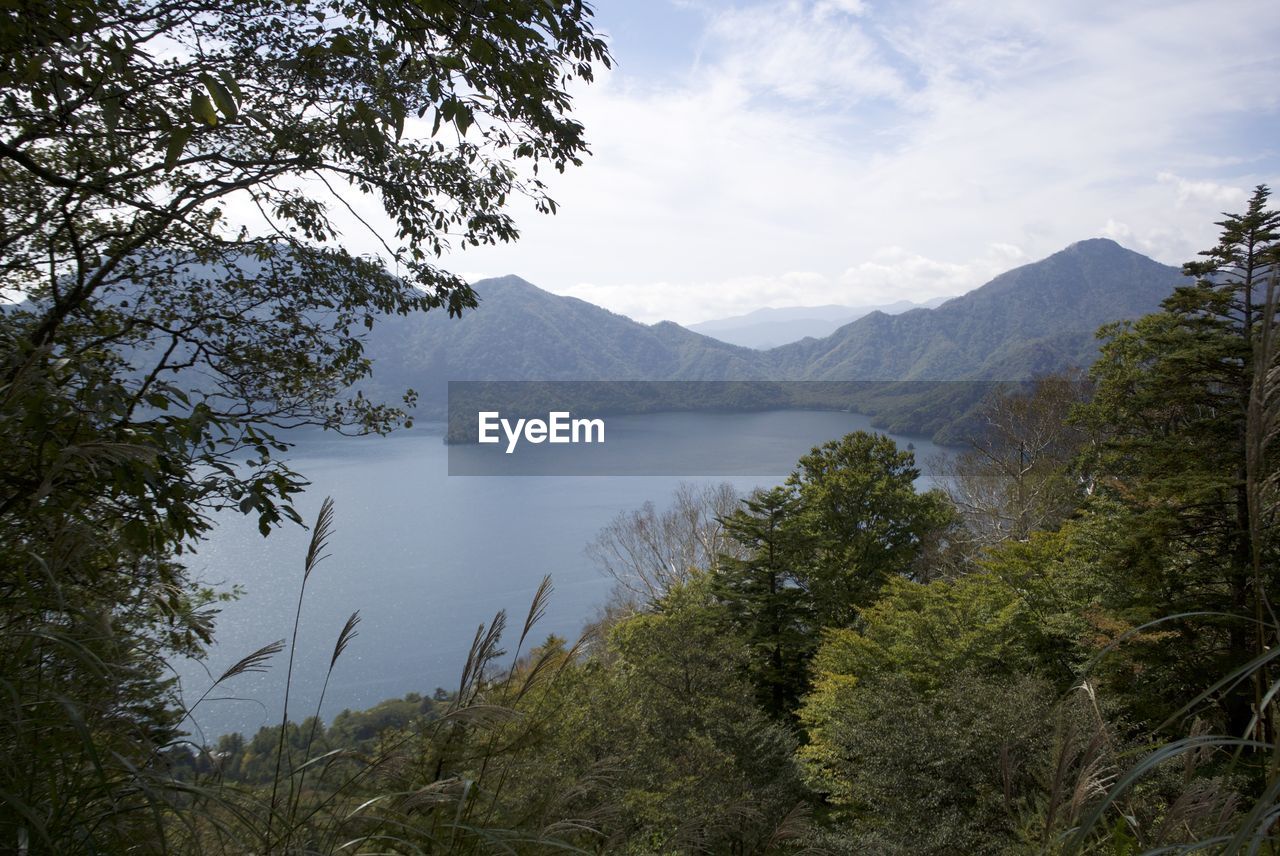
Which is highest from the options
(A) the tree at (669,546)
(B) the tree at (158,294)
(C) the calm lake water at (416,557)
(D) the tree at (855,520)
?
(B) the tree at (158,294)

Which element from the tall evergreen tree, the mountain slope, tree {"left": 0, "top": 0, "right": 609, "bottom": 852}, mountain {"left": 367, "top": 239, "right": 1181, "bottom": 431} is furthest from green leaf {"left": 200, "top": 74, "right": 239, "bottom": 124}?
the mountain slope

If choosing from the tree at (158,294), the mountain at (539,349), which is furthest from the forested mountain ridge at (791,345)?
the tree at (158,294)

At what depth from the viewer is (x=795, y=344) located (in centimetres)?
11769

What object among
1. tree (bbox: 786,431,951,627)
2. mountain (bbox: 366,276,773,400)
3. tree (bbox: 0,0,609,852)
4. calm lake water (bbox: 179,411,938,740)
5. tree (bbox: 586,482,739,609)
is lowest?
calm lake water (bbox: 179,411,938,740)

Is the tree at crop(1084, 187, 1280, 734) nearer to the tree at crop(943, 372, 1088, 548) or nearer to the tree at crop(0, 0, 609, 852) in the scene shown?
the tree at crop(0, 0, 609, 852)

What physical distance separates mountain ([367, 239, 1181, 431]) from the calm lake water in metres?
17.0

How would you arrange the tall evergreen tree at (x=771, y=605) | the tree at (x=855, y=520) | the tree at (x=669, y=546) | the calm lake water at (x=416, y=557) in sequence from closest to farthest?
1. the tall evergreen tree at (x=771, y=605)
2. the tree at (x=855, y=520)
3. the tree at (x=669, y=546)
4. the calm lake water at (x=416, y=557)

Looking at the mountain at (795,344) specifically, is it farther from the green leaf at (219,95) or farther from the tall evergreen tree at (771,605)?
the green leaf at (219,95)

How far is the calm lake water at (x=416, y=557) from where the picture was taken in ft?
87.1

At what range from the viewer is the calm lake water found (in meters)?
26.5

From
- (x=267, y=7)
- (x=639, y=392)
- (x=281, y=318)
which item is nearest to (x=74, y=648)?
(x=281, y=318)

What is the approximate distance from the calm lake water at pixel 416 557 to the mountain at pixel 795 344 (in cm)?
1701

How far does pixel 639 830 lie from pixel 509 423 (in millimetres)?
60366

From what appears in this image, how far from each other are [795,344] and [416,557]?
3444 inches
